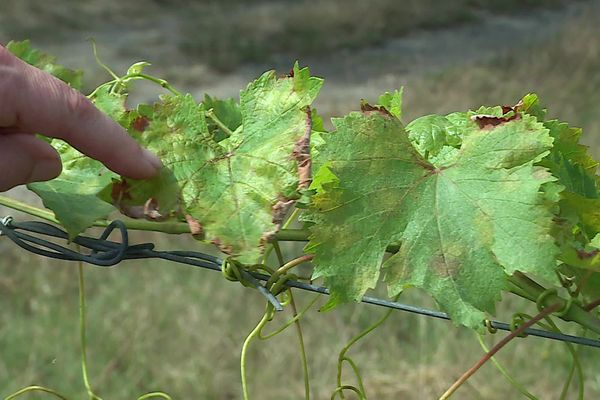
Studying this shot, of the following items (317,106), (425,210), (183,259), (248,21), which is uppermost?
(425,210)

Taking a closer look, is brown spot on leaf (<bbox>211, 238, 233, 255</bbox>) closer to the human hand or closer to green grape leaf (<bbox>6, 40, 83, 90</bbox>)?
the human hand

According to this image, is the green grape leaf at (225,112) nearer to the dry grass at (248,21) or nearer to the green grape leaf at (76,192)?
the green grape leaf at (76,192)

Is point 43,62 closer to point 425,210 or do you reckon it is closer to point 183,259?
point 183,259

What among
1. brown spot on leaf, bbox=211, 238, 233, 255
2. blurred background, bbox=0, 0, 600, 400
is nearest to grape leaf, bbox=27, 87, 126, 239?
brown spot on leaf, bbox=211, 238, 233, 255

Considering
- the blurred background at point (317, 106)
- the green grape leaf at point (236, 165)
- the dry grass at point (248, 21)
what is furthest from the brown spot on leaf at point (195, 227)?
the dry grass at point (248, 21)

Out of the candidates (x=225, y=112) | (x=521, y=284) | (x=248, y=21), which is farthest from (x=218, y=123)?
(x=248, y=21)
